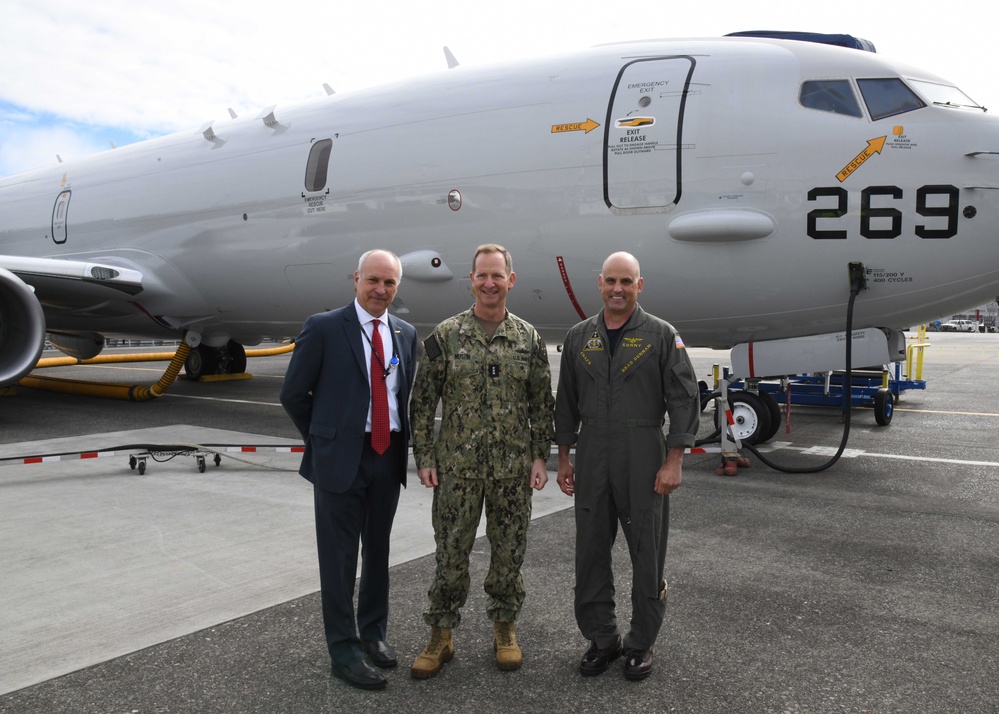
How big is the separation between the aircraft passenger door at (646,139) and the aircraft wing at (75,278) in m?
6.87

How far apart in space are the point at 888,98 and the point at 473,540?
528cm

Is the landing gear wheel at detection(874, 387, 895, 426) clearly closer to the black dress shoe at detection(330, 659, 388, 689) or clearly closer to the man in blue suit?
the man in blue suit

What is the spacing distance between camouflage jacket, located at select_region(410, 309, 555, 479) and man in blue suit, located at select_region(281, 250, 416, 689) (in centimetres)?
12

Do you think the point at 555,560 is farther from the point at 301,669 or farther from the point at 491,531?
the point at 301,669

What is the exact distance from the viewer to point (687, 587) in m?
3.96

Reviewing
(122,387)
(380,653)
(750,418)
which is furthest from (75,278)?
(380,653)

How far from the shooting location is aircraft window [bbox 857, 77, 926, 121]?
615 centimetres

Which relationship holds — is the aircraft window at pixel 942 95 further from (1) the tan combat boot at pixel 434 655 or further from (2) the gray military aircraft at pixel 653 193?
(1) the tan combat boot at pixel 434 655

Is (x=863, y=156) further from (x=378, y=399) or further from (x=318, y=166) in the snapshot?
(x=318, y=166)

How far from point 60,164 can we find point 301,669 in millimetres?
12684

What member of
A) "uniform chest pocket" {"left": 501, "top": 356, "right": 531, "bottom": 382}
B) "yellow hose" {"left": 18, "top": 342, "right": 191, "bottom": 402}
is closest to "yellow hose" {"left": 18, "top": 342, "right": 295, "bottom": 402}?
"yellow hose" {"left": 18, "top": 342, "right": 191, "bottom": 402}

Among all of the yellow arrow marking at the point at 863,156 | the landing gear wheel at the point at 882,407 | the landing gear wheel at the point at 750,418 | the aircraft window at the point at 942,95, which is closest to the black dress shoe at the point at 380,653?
the landing gear wheel at the point at 750,418

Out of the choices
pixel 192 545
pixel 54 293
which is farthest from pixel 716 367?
pixel 54 293

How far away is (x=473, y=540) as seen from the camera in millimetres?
3123
